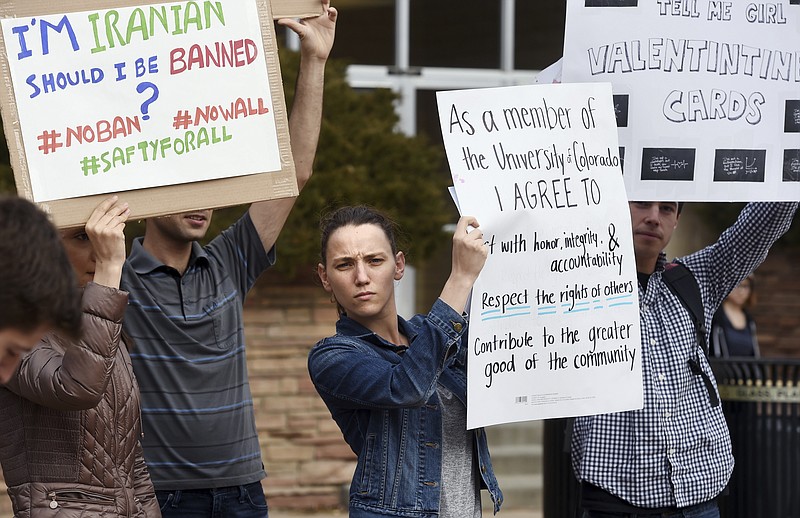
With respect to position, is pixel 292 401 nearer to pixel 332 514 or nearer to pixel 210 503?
pixel 332 514

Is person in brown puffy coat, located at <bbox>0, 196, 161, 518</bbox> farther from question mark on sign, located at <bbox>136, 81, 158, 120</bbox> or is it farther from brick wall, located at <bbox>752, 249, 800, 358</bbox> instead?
brick wall, located at <bbox>752, 249, 800, 358</bbox>

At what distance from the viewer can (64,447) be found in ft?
9.70

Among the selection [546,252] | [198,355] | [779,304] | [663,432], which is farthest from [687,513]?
[779,304]

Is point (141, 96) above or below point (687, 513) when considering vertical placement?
above

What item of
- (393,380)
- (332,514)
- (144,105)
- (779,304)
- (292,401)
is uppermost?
(779,304)

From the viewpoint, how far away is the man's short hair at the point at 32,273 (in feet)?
6.14

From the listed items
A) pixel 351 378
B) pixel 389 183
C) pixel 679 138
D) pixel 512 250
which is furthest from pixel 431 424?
pixel 389 183

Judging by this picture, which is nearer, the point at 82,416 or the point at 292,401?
the point at 82,416

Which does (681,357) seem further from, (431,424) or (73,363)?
(73,363)

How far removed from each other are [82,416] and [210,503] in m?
0.85

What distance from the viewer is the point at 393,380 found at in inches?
117

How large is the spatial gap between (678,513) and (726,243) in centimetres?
90

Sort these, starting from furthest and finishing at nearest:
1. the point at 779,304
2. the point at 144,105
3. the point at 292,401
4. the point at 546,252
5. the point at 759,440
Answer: the point at 779,304
the point at 292,401
the point at 759,440
the point at 546,252
the point at 144,105

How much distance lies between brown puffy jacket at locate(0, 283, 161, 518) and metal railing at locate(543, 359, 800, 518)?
7.33 feet
